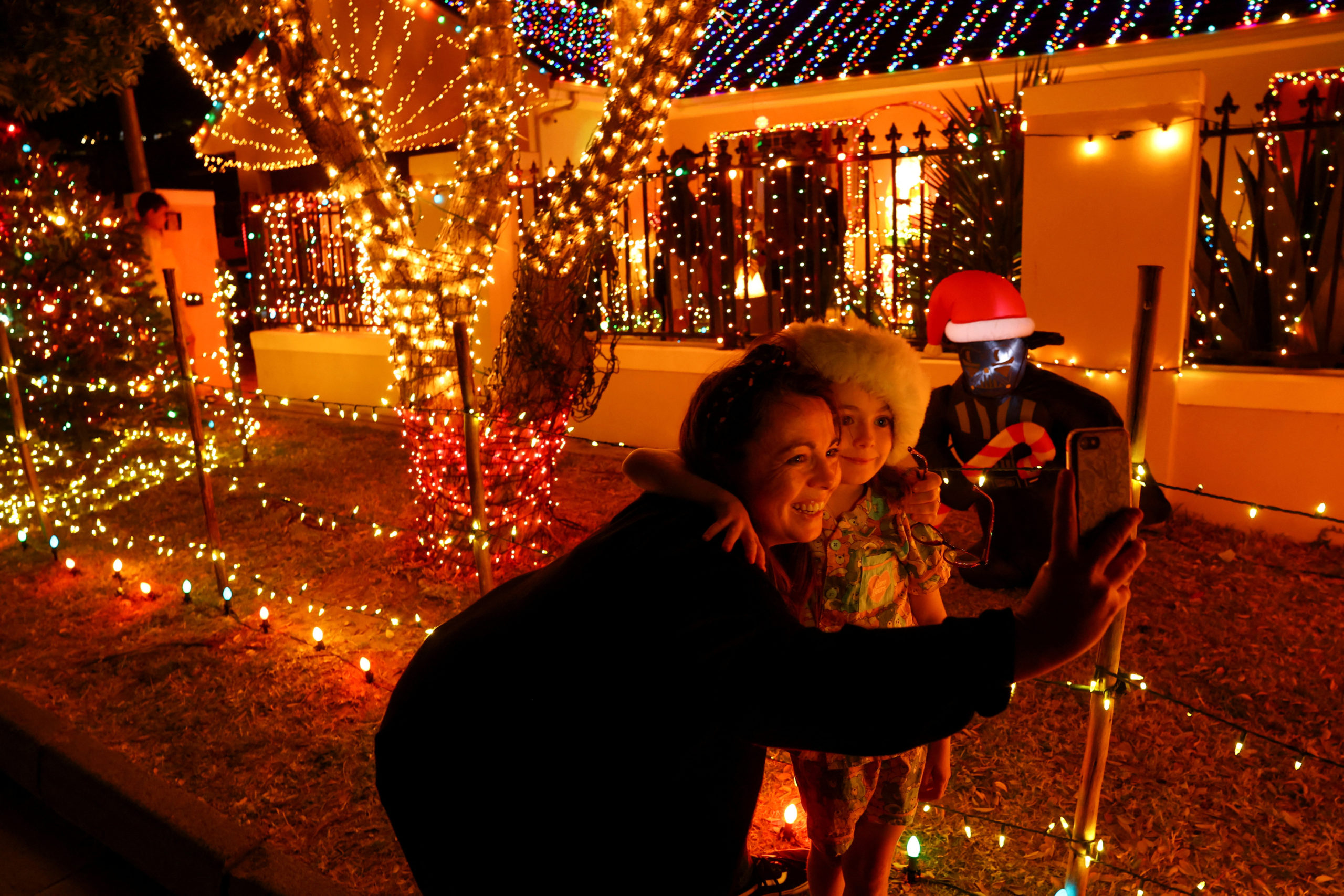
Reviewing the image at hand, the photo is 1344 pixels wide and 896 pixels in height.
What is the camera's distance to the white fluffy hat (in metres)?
2.03

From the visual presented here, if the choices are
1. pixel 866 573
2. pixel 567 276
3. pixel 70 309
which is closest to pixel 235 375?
pixel 70 309

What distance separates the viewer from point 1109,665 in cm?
223

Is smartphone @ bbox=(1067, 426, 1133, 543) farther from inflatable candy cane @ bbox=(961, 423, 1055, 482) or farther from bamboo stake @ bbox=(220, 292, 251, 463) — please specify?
bamboo stake @ bbox=(220, 292, 251, 463)

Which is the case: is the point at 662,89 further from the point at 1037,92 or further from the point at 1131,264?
the point at 1131,264

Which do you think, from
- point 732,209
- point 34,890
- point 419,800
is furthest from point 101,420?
point 419,800

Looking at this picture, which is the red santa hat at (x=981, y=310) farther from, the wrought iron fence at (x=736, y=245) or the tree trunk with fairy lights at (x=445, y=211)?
the tree trunk with fairy lights at (x=445, y=211)

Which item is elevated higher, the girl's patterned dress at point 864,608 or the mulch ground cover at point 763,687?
the girl's patterned dress at point 864,608

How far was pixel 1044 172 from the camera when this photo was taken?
5957 mm

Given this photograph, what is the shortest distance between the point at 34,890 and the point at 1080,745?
379 centimetres

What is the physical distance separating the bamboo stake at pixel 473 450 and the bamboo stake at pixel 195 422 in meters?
2.01

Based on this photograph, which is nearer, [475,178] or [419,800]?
[419,800]

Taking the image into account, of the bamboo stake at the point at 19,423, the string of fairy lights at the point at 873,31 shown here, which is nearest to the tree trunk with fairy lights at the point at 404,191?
the bamboo stake at the point at 19,423

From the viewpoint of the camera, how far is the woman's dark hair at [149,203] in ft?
29.6

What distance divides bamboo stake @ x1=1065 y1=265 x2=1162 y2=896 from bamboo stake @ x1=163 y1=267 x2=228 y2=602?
14.5ft
